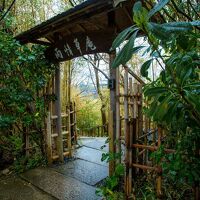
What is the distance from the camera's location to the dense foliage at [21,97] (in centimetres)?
488

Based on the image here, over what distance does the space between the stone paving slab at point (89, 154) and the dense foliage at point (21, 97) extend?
1096 mm

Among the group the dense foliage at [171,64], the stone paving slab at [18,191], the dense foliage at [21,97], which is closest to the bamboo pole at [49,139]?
the dense foliage at [21,97]

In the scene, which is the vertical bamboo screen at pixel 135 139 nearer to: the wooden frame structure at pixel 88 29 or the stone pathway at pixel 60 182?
the wooden frame structure at pixel 88 29

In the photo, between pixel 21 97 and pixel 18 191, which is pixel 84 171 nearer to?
pixel 18 191

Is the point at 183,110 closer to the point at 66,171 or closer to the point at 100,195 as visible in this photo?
the point at 100,195

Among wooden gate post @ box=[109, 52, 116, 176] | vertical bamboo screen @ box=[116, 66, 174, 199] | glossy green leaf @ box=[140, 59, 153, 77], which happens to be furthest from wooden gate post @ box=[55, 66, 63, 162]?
glossy green leaf @ box=[140, 59, 153, 77]

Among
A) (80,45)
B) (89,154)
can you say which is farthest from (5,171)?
(80,45)

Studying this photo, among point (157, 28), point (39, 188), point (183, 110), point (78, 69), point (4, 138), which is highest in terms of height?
point (78, 69)

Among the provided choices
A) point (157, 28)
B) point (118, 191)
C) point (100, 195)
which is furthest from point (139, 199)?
point (157, 28)

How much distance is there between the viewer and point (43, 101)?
17.4ft

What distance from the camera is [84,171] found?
16.8 ft

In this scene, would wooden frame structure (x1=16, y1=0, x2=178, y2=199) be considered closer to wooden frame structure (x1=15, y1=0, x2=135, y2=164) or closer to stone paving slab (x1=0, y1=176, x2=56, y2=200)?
wooden frame structure (x1=15, y1=0, x2=135, y2=164)

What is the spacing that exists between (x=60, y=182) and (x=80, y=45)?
272cm

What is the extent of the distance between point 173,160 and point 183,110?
1080mm
